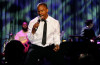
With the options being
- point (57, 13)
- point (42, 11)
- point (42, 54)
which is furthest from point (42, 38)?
point (57, 13)

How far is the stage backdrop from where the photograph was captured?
881cm

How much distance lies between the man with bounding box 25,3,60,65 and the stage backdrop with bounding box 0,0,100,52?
4907mm

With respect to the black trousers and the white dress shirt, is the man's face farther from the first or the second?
the black trousers

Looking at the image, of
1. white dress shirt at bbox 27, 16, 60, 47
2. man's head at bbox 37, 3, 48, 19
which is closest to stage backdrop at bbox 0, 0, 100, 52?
white dress shirt at bbox 27, 16, 60, 47

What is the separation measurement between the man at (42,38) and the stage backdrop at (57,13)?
16.1 feet

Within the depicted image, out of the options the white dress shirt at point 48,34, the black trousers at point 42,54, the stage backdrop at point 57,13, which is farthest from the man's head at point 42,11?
the stage backdrop at point 57,13

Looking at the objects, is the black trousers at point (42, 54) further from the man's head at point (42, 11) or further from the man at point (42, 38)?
the man's head at point (42, 11)

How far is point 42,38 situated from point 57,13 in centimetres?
577

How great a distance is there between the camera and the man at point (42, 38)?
11.1ft

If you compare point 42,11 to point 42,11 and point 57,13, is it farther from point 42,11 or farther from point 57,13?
point 57,13

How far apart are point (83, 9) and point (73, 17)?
652 mm

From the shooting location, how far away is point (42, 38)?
353 cm

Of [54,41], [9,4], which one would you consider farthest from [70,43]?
[9,4]

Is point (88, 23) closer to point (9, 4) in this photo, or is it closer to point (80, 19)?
point (80, 19)
